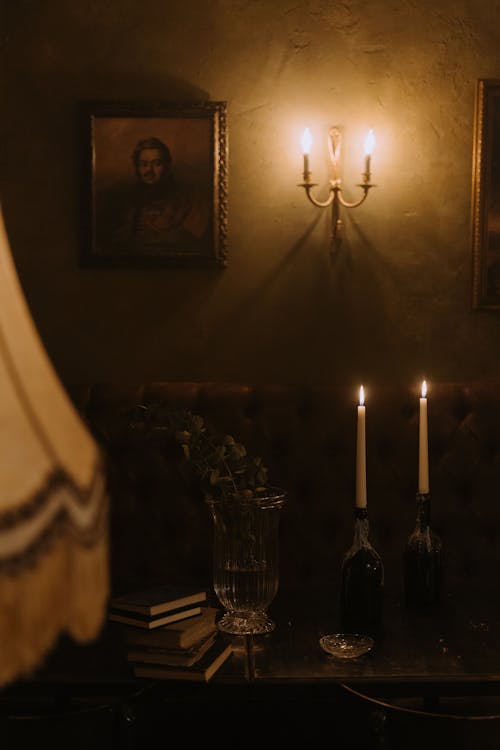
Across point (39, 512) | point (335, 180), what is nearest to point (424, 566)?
point (335, 180)

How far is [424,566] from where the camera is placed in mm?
1822

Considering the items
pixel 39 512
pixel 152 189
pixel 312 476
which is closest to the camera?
pixel 39 512

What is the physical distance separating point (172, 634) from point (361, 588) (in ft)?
1.43

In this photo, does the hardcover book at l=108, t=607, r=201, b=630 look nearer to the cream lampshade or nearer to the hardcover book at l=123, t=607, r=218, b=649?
the hardcover book at l=123, t=607, r=218, b=649

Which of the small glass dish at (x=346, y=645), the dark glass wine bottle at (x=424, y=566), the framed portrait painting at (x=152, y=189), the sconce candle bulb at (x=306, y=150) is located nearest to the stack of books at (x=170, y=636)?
the small glass dish at (x=346, y=645)

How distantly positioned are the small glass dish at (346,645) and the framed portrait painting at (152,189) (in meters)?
1.31

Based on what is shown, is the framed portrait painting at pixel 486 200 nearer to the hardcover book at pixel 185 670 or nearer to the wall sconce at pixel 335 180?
the wall sconce at pixel 335 180

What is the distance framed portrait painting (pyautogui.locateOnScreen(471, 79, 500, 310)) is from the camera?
253 cm

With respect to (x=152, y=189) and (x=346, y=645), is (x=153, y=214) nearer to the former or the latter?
(x=152, y=189)

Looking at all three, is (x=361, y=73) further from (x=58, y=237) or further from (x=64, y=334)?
(x=64, y=334)

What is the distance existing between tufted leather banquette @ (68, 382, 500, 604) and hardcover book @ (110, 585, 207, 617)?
0.77m

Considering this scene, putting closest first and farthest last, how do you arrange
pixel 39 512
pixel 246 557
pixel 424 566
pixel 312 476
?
1. pixel 39 512
2. pixel 246 557
3. pixel 424 566
4. pixel 312 476

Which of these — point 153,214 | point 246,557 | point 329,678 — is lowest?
point 329,678

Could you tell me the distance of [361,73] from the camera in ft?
8.33
